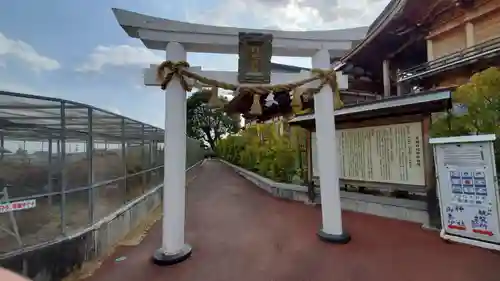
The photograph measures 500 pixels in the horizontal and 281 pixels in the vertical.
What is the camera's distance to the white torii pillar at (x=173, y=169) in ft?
14.1

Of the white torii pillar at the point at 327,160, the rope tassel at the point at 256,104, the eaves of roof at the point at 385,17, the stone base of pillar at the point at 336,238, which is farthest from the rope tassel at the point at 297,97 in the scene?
the eaves of roof at the point at 385,17

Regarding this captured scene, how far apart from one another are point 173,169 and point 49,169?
1509 mm

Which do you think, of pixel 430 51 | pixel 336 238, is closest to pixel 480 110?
pixel 336 238

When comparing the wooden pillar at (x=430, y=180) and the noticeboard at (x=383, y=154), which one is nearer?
the wooden pillar at (x=430, y=180)

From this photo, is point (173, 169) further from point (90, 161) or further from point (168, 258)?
point (90, 161)

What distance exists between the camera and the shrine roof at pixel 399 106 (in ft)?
16.3

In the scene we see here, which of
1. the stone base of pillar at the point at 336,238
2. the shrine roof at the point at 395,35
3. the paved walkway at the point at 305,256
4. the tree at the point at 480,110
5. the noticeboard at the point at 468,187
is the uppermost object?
the shrine roof at the point at 395,35

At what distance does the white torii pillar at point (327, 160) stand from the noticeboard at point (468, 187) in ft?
4.99

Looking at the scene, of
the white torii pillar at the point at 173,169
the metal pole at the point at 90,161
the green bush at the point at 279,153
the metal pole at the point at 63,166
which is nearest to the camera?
the metal pole at the point at 63,166

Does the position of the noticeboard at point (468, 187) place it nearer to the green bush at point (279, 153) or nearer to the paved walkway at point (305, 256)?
the paved walkway at point (305, 256)

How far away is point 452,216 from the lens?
14.9ft

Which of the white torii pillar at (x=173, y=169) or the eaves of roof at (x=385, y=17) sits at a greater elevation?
the eaves of roof at (x=385, y=17)

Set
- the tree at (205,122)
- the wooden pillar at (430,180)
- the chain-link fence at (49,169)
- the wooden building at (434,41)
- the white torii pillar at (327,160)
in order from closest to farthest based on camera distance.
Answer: the chain-link fence at (49,169) < the white torii pillar at (327,160) < the wooden pillar at (430,180) < the wooden building at (434,41) < the tree at (205,122)

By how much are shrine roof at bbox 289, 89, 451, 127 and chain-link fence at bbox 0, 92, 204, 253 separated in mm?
4655
